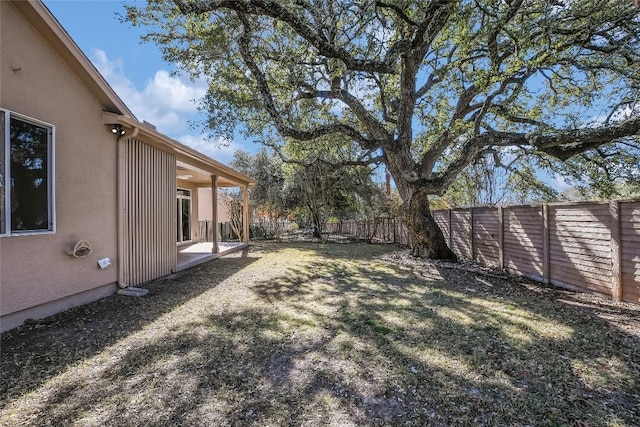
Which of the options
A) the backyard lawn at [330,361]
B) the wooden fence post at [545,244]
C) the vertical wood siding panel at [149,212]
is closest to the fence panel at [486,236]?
the wooden fence post at [545,244]

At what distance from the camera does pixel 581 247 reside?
17.2ft

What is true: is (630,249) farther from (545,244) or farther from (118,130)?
(118,130)

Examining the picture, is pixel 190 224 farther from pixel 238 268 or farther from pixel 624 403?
pixel 624 403

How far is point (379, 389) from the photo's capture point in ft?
8.57

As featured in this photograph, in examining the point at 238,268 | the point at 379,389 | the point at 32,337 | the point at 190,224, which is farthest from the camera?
the point at 190,224

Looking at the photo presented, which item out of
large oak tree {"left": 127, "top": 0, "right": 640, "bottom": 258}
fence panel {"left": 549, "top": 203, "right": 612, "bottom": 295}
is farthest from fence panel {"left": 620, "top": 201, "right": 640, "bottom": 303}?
large oak tree {"left": 127, "top": 0, "right": 640, "bottom": 258}

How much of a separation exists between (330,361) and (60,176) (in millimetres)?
4578

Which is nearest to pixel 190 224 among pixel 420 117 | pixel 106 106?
pixel 106 106

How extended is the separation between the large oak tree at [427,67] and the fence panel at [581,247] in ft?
5.36

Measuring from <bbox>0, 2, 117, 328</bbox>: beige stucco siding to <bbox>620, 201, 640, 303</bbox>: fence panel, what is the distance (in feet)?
27.0

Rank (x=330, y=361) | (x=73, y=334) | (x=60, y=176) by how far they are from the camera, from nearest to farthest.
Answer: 1. (x=330, y=361)
2. (x=73, y=334)
3. (x=60, y=176)

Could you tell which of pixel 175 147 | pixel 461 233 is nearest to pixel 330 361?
pixel 175 147

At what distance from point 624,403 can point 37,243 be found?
6435 mm

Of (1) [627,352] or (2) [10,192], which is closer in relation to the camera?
(1) [627,352]
